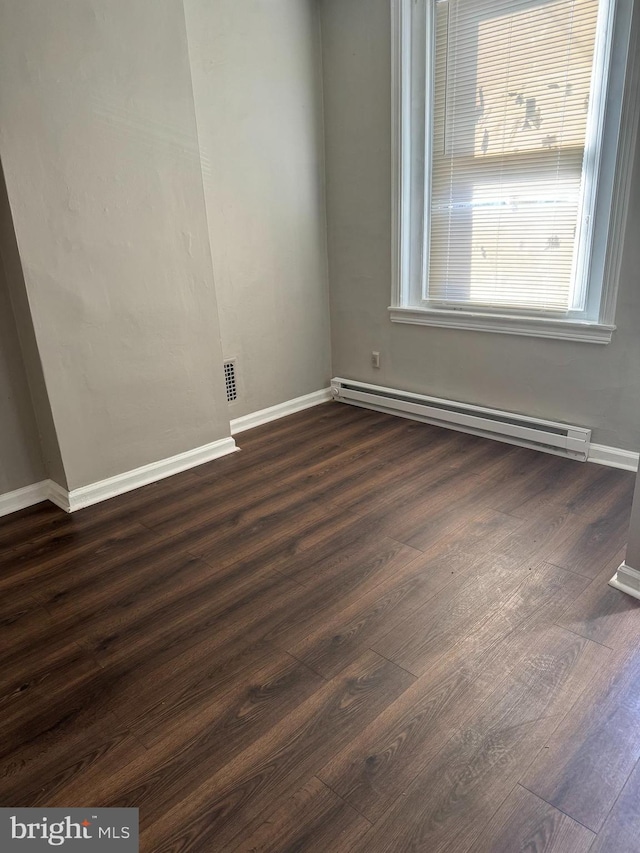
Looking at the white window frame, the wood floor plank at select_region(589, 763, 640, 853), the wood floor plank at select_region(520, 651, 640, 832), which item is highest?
the white window frame

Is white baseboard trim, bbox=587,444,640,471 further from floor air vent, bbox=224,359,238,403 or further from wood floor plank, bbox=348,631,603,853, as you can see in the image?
floor air vent, bbox=224,359,238,403

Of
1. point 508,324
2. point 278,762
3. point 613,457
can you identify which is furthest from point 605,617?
point 508,324

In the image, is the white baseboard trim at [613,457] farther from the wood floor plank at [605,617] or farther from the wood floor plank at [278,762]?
the wood floor plank at [278,762]

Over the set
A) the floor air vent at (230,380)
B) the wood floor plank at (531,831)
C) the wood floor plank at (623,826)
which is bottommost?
the wood floor plank at (623,826)

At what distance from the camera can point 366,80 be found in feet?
11.3

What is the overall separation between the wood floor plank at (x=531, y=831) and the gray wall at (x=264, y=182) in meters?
2.74

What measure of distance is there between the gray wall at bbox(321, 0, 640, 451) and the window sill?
44mm

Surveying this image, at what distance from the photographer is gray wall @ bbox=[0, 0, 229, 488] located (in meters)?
2.35

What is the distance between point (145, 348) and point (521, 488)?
6.54 feet

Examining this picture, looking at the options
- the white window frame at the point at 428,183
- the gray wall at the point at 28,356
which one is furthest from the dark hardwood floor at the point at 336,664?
the white window frame at the point at 428,183

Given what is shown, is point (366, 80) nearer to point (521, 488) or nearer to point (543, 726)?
point (521, 488)

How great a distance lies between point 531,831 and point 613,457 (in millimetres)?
2102

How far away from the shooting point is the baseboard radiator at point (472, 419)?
3023mm

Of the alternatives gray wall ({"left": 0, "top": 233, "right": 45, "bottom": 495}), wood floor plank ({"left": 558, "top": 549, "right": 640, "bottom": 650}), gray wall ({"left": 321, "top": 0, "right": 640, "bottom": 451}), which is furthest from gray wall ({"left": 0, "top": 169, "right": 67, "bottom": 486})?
wood floor plank ({"left": 558, "top": 549, "right": 640, "bottom": 650})
